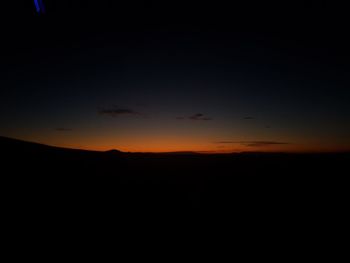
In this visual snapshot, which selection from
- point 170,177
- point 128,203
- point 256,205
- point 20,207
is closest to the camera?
point 20,207

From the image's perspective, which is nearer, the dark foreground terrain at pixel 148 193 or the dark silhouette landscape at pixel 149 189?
the dark foreground terrain at pixel 148 193

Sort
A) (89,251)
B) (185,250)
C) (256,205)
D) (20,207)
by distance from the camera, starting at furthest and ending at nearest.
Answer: (256,205)
(20,207)
(185,250)
(89,251)

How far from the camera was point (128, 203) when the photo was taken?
911 centimetres

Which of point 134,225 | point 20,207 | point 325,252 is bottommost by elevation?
point 325,252

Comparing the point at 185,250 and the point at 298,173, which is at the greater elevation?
the point at 298,173

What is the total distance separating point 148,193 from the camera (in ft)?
34.2

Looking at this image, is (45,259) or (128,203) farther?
(128,203)

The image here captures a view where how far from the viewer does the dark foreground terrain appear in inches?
317

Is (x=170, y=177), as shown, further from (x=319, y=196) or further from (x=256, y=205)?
(x=319, y=196)

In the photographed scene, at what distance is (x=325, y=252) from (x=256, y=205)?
332 cm

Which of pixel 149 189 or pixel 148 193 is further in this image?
pixel 149 189

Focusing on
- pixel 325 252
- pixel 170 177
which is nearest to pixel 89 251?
pixel 325 252

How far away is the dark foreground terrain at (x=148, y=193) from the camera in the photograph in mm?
8055

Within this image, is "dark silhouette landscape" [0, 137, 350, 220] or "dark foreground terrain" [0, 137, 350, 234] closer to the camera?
"dark foreground terrain" [0, 137, 350, 234]
